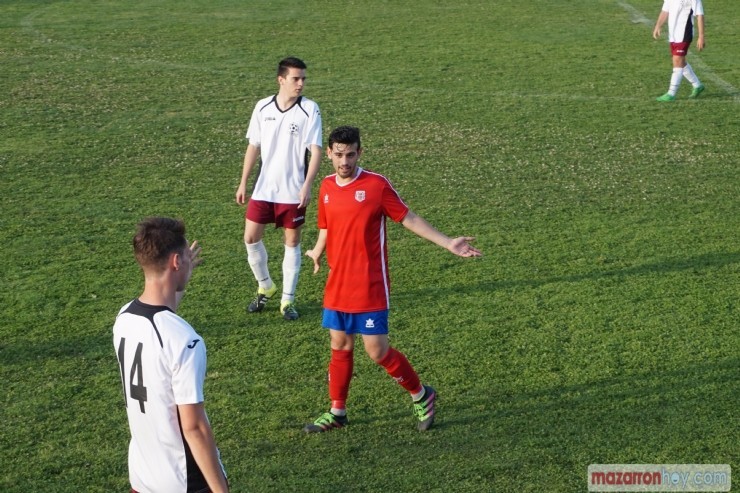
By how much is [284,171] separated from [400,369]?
268cm

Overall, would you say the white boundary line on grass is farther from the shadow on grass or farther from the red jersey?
the red jersey

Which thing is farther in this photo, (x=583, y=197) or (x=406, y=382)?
(x=583, y=197)

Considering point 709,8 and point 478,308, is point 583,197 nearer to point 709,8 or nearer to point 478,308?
point 478,308

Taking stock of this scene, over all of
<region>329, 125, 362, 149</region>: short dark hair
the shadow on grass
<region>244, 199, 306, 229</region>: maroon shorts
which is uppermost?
<region>329, 125, 362, 149</region>: short dark hair

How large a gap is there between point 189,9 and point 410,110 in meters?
9.39

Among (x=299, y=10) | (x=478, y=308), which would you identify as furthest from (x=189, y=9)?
(x=478, y=308)

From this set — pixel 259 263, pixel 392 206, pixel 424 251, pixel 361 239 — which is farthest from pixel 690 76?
pixel 361 239

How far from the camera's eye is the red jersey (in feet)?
22.0

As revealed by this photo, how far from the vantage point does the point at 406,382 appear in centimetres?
690

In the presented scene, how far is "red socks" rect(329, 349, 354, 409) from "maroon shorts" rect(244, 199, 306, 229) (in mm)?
2257

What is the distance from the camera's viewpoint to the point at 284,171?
8898mm

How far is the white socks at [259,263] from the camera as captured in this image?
9.05m

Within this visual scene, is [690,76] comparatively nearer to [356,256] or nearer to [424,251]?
[424,251]

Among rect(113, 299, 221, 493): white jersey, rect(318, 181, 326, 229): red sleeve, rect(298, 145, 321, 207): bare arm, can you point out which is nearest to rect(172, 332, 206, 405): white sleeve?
rect(113, 299, 221, 493): white jersey
